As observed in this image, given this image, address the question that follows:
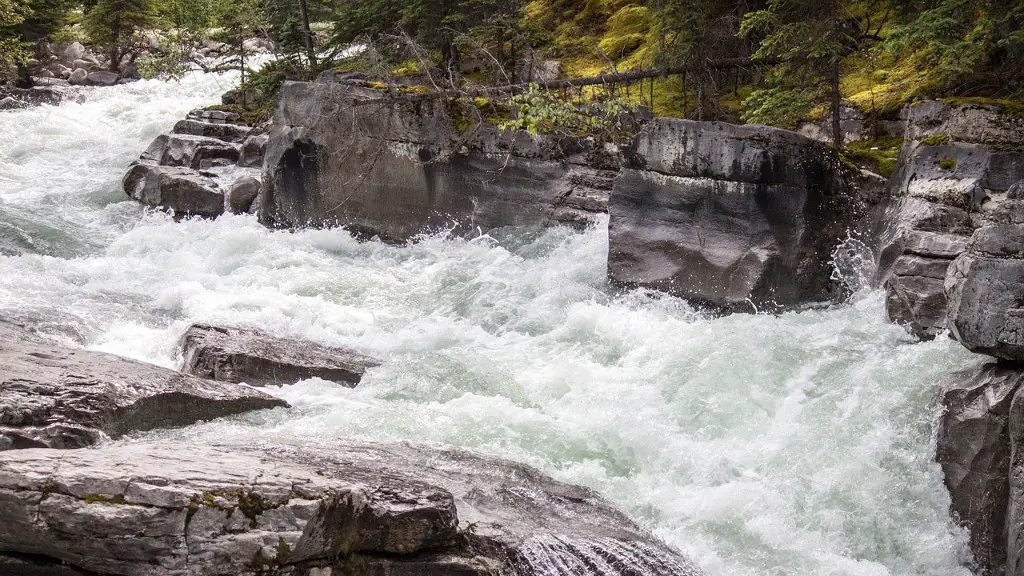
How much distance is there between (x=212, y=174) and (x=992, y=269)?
1597cm

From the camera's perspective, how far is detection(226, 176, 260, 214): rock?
17.2m

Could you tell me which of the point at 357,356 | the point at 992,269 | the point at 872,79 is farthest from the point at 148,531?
the point at 872,79

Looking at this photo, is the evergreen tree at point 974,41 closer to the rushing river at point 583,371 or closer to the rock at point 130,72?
the rushing river at point 583,371

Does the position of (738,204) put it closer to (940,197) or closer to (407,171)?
(940,197)

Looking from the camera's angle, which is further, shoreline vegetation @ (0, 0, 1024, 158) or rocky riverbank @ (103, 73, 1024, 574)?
shoreline vegetation @ (0, 0, 1024, 158)

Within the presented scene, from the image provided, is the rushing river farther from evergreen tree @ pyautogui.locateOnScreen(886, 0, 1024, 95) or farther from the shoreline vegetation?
evergreen tree @ pyautogui.locateOnScreen(886, 0, 1024, 95)

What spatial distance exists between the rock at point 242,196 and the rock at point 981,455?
1384 centimetres

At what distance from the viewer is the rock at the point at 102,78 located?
28605 millimetres

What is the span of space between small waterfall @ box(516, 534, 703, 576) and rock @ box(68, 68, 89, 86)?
28.7 meters

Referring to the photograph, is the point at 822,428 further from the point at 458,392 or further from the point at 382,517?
the point at 382,517

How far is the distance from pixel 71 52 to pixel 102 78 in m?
2.67

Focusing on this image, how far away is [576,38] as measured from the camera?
1931cm

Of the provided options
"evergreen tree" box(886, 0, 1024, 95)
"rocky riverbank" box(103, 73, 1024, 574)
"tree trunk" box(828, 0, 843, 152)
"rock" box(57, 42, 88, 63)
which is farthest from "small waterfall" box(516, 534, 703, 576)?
"rock" box(57, 42, 88, 63)

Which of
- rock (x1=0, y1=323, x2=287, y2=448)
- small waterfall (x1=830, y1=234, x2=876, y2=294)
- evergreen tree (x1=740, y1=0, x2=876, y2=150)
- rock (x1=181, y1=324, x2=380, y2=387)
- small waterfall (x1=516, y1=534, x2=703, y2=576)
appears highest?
evergreen tree (x1=740, y1=0, x2=876, y2=150)
